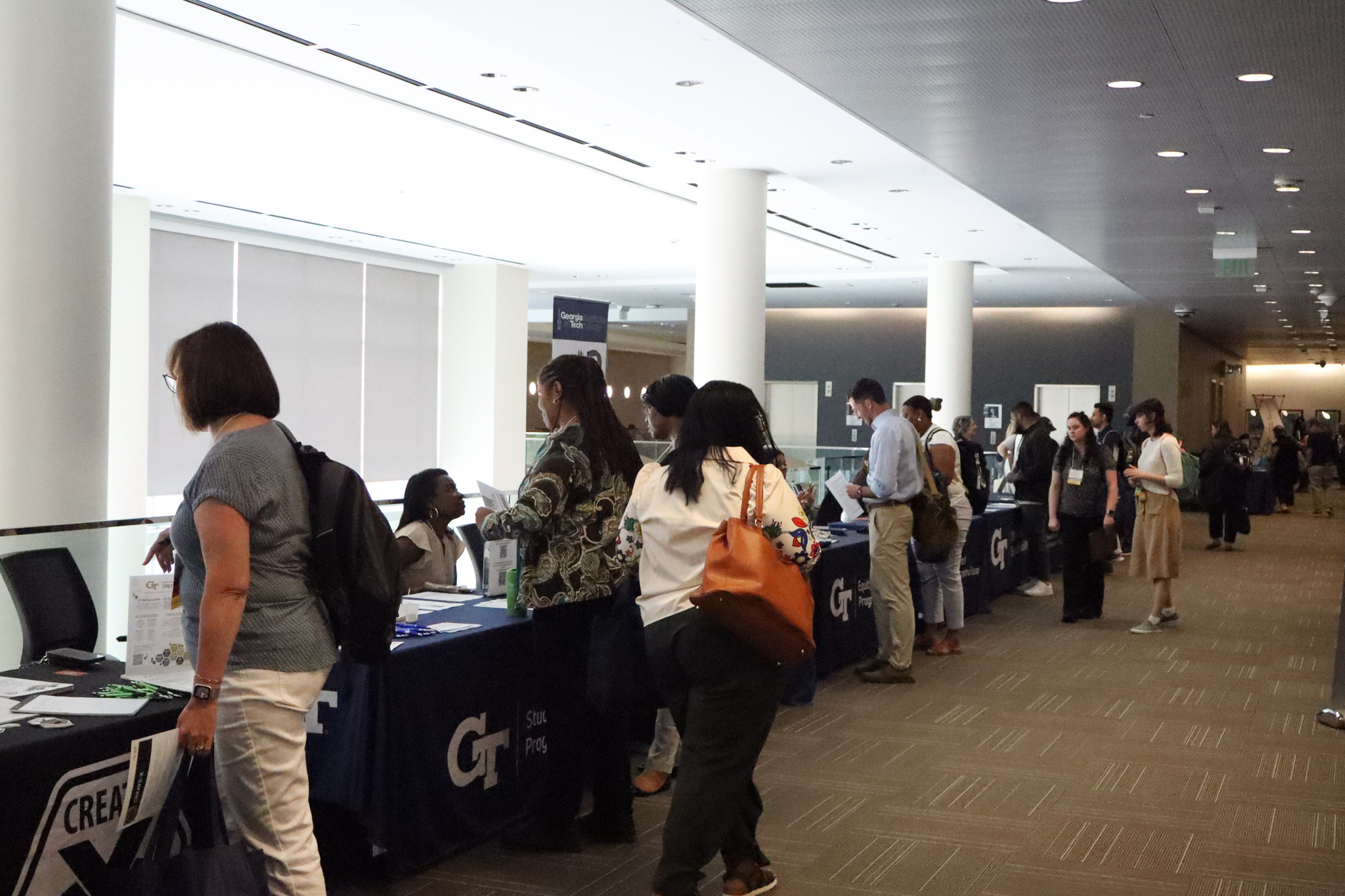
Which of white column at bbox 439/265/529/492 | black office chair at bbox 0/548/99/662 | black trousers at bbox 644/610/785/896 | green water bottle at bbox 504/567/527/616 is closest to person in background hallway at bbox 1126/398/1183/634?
green water bottle at bbox 504/567/527/616

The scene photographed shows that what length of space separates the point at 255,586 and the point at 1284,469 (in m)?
21.4

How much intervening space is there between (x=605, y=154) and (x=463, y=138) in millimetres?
1138

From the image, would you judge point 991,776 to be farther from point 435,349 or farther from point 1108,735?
point 435,349

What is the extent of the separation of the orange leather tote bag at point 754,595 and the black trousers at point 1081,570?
6.11 metres

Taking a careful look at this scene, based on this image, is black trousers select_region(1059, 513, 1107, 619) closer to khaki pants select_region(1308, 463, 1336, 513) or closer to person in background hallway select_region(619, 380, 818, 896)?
person in background hallway select_region(619, 380, 818, 896)

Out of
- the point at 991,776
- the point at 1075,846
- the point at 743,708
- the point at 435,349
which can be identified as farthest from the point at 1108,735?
the point at 435,349

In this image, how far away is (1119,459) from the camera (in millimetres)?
10547

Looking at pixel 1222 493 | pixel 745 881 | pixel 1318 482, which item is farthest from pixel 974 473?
pixel 1318 482

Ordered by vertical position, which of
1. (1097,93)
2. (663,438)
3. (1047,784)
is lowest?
(1047,784)

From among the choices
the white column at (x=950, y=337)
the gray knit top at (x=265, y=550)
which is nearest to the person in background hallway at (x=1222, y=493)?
the white column at (x=950, y=337)

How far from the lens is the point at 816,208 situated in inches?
472

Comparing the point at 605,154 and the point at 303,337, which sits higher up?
the point at 605,154

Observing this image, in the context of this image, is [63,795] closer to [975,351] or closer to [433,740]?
[433,740]

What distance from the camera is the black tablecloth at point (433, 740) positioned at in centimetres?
360
